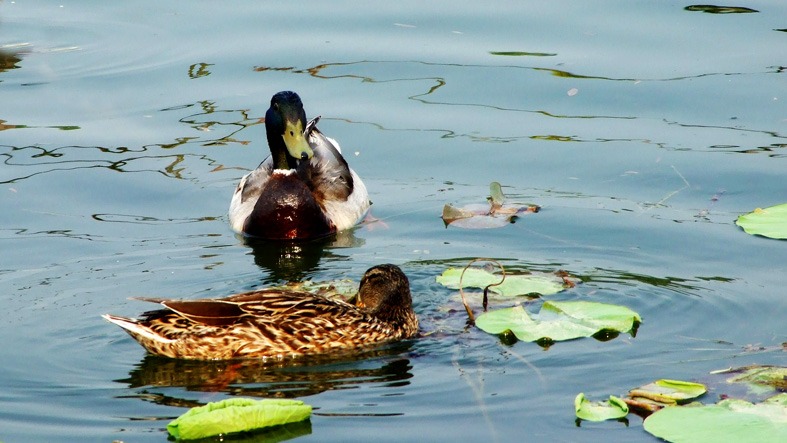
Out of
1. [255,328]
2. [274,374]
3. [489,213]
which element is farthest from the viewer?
[489,213]

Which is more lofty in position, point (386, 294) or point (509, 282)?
point (386, 294)

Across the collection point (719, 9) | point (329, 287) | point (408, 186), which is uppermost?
point (719, 9)

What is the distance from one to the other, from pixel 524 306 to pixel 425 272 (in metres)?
1.04

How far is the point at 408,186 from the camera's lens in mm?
10914

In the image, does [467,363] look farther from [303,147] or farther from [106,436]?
[303,147]

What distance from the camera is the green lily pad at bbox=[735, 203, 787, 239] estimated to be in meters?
9.12

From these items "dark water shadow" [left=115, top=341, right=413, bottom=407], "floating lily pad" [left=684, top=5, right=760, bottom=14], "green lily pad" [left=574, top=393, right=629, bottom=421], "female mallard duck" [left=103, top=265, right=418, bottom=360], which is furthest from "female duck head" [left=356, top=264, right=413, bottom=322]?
"floating lily pad" [left=684, top=5, right=760, bottom=14]

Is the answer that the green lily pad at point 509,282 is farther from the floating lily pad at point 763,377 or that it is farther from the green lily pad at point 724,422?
the green lily pad at point 724,422

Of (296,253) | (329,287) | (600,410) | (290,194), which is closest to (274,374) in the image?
(329,287)

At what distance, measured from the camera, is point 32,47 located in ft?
48.5

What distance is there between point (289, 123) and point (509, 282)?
338 centimetres

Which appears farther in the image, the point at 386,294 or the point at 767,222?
the point at 767,222

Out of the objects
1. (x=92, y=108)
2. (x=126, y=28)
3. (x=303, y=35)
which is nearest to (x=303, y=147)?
(x=92, y=108)

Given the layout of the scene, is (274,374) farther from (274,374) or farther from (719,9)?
(719,9)
